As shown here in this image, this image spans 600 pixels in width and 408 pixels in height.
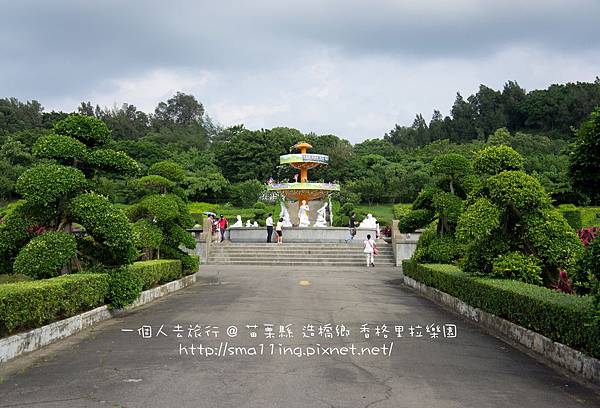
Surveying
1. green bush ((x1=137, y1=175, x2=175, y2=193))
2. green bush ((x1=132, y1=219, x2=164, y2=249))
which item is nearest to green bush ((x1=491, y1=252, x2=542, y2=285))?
green bush ((x1=132, y1=219, x2=164, y2=249))

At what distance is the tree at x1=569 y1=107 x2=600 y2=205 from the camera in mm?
6738

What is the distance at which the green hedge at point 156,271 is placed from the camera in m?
13.5

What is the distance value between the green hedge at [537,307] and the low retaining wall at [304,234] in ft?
64.6

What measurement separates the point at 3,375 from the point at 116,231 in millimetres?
4461

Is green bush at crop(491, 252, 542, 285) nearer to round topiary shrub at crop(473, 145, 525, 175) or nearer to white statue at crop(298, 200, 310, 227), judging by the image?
round topiary shrub at crop(473, 145, 525, 175)

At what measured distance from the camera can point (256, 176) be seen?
64.1 metres

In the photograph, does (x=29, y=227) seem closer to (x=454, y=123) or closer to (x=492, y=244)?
(x=492, y=244)

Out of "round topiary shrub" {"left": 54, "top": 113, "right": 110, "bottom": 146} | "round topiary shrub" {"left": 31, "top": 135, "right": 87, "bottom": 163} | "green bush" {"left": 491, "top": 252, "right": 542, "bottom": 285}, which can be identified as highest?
"round topiary shrub" {"left": 54, "top": 113, "right": 110, "bottom": 146}

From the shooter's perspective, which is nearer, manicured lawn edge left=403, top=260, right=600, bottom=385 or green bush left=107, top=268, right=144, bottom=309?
manicured lawn edge left=403, top=260, right=600, bottom=385

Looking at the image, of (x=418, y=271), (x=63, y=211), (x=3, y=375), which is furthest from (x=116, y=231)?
(x=418, y=271)

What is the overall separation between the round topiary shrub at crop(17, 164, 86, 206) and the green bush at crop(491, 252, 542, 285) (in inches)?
332

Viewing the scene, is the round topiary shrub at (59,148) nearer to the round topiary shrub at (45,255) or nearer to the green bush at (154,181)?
the round topiary shrub at (45,255)

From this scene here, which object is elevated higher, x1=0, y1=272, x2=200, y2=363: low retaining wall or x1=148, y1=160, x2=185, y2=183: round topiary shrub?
x1=148, y1=160, x2=185, y2=183: round topiary shrub

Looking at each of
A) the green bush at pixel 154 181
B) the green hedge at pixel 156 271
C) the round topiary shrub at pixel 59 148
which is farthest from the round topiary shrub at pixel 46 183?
the green bush at pixel 154 181
